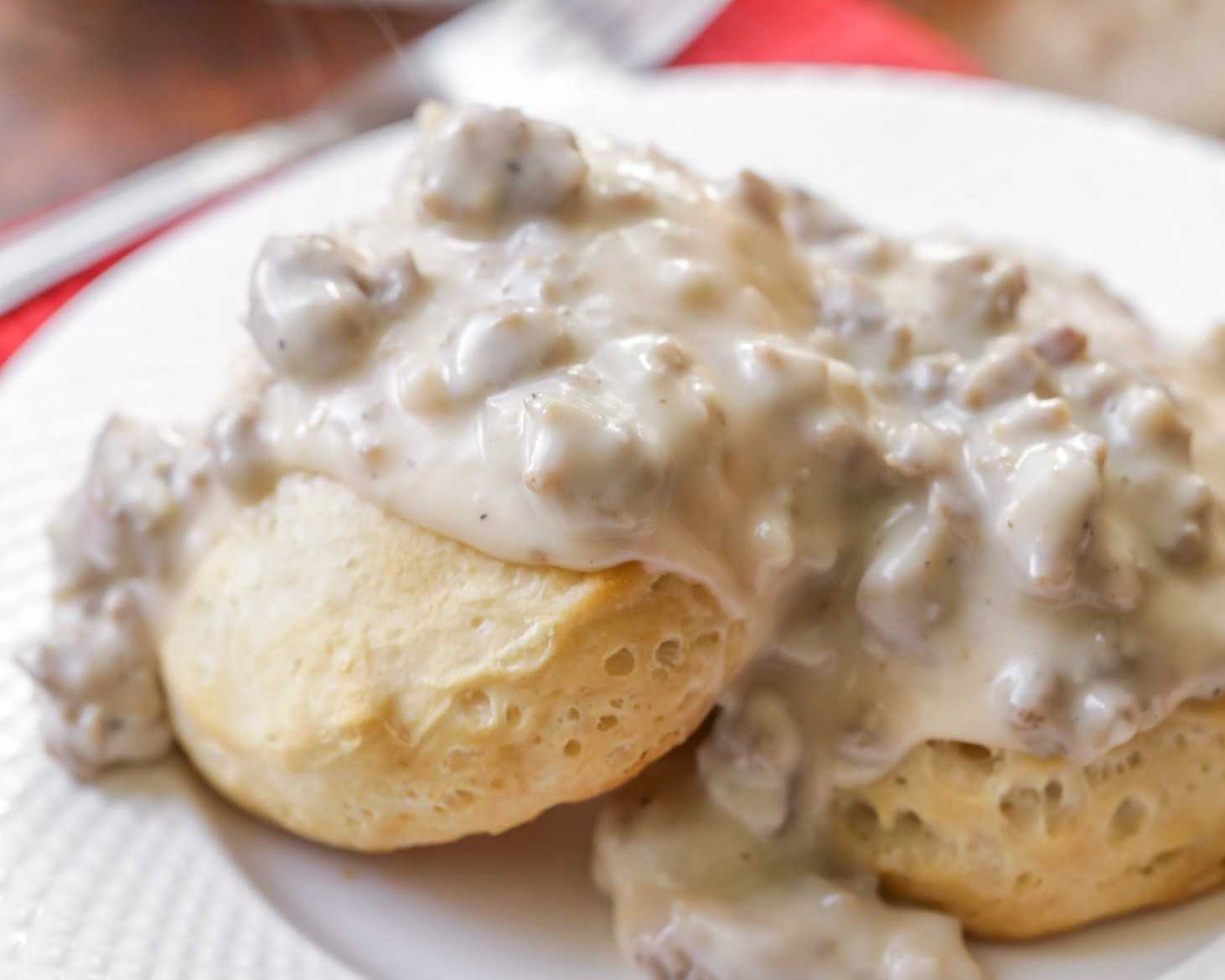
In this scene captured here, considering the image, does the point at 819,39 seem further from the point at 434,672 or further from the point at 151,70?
the point at 434,672

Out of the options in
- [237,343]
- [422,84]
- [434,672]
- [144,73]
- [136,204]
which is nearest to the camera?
[434,672]

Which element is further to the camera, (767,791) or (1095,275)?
(1095,275)

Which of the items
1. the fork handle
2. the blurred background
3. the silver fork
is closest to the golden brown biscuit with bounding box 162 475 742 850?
the fork handle

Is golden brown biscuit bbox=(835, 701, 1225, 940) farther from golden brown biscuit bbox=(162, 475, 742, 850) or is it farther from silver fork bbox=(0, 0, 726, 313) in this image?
silver fork bbox=(0, 0, 726, 313)

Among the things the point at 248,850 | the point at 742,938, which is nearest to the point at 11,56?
the point at 248,850

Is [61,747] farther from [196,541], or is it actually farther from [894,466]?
[894,466]

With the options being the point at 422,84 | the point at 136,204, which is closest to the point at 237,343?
the point at 136,204
